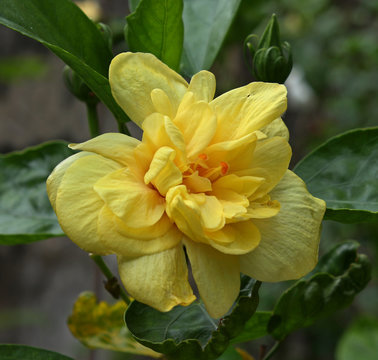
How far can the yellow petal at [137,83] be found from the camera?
56 centimetres

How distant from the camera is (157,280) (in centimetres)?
50

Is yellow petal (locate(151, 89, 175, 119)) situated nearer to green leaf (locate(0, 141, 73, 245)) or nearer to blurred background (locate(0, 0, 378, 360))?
green leaf (locate(0, 141, 73, 245))

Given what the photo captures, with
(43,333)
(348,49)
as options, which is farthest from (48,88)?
(348,49)

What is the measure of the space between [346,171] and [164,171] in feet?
1.05

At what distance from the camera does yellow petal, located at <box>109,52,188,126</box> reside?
559 millimetres

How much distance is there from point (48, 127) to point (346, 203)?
2.66 meters

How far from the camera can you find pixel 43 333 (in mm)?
2992

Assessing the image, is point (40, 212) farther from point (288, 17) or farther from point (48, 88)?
point (48, 88)

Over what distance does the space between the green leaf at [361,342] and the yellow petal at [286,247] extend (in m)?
1.04

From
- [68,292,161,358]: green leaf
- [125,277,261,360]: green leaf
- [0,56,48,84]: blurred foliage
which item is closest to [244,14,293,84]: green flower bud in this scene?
[125,277,261,360]: green leaf

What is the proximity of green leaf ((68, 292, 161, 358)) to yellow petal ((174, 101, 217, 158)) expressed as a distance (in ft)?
1.33

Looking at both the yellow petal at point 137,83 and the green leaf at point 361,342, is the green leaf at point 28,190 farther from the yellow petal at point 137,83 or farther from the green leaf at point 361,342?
the green leaf at point 361,342

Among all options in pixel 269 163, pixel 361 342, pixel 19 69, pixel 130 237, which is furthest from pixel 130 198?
pixel 19 69

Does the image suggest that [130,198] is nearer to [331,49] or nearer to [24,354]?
[24,354]
